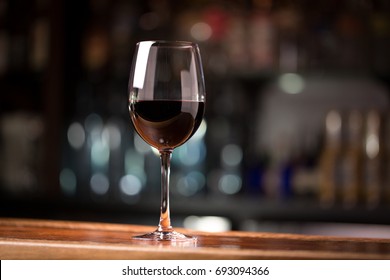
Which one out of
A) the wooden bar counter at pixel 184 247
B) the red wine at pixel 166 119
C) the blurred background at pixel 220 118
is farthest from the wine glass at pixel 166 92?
the blurred background at pixel 220 118

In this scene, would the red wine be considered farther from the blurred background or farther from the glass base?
the blurred background

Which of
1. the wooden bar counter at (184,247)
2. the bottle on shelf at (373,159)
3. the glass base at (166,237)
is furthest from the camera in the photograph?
the bottle on shelf at (373,159)

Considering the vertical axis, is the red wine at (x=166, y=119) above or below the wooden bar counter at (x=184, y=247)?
above

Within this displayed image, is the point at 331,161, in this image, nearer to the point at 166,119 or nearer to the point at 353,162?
the point at 353,162

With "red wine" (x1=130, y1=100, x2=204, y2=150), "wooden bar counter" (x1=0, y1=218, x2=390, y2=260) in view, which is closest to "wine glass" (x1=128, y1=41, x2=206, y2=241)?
"red wine" (x1=130, y1=100, x2=204, y2=150)

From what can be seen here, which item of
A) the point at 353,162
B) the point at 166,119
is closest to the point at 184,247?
the point at 166,119

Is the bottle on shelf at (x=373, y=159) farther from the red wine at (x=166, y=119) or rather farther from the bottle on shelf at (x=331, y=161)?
the red wine at (x=166, y=119)
